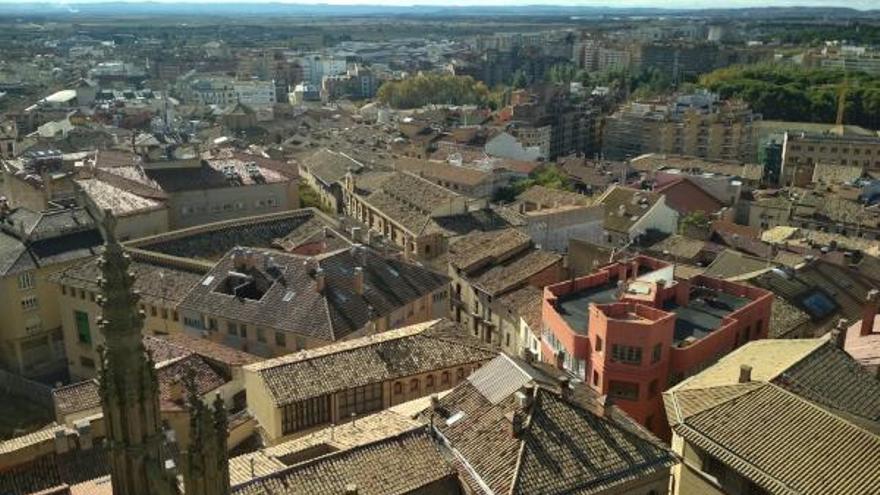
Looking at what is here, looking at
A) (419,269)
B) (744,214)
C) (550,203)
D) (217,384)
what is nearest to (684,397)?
(217,384)

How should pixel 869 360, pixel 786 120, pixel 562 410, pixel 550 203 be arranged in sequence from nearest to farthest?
pixel 562 410 → pixel 869 360 → pixel 550 203 → pixel 786 120

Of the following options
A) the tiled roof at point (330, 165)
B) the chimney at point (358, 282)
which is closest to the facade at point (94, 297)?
the chimney at point (358, 282)

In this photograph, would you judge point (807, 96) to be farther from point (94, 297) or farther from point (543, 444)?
point (543, 444)

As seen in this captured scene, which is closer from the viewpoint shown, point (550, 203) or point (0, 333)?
point (0, 333)

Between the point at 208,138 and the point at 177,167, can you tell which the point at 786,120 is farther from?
the point at 177,167

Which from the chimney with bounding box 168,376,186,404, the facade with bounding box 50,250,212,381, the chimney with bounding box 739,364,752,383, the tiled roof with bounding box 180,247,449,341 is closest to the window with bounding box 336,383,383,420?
the chimney with bounding box 168,376,186,404

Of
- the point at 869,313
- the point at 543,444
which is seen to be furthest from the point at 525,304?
the point at 543,444

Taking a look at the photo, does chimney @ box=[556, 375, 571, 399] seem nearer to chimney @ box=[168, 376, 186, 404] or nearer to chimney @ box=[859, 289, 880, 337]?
chimney @ box=[168, 376, 186, 404]
